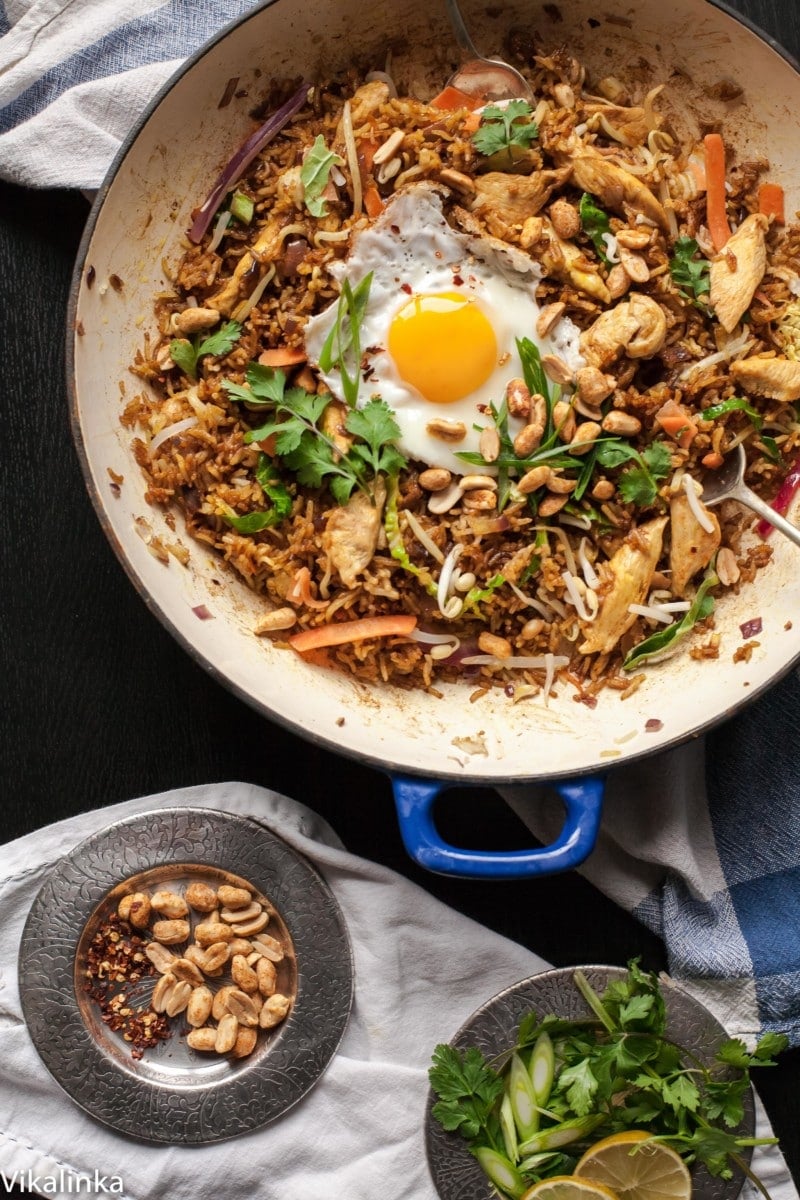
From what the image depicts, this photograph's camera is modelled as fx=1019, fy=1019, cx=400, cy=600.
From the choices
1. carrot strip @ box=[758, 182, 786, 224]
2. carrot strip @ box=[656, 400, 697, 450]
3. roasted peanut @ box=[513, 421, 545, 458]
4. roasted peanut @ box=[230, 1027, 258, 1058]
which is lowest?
roasted peanut @ box=[230, 1027, 258, 1058]

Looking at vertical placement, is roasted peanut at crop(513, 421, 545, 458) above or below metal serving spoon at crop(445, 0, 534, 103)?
below

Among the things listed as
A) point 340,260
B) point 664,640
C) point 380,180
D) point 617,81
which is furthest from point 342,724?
point 617,81

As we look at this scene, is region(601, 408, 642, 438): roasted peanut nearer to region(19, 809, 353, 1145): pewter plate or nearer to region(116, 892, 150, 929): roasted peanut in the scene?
region(19, 809, 353, 1145): pewter plate

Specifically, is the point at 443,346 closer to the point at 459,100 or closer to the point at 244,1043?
the point at 459,100

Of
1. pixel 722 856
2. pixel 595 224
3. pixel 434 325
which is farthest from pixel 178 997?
pixel 595 224

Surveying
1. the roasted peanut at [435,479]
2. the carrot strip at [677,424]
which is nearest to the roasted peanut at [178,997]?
the roasted peanut at [435,479]

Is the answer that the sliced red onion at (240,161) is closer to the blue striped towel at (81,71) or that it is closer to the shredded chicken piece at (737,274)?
the blue striped towel at (81,71)

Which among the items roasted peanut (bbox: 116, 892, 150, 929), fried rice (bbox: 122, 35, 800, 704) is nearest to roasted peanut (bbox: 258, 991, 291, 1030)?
roasted peanut (bbox: 116, 892, 150, 929)
